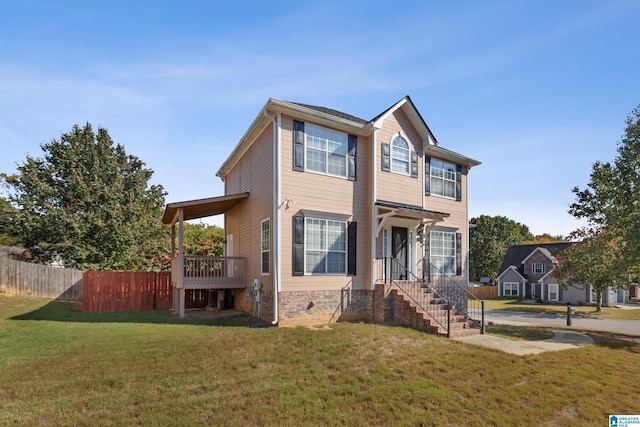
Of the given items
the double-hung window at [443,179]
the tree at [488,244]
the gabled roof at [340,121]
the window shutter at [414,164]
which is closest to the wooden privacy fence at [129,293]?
the gabled roof at [340,121]

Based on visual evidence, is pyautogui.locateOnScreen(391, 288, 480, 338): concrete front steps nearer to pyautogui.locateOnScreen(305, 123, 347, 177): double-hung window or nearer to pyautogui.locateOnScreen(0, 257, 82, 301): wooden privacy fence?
pyautogui.locateOnScreen(305, 123, 347, 177): double-hung window

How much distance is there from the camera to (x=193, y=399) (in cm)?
558

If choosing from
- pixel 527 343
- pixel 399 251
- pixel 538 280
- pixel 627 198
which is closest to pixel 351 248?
pixel 399 251

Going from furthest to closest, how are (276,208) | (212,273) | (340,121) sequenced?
1. (212,273)
2. (340,121)
3. (276,208)

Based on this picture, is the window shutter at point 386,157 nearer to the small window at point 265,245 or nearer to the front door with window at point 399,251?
the front door with window at point 399,251

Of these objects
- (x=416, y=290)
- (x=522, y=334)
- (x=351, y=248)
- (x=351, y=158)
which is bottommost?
(x=522, y=334)

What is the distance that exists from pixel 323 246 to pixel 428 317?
3.92 metres

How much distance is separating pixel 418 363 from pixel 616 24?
10562 mm

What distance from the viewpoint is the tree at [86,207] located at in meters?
21.9

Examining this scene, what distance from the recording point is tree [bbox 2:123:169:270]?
21.9 meters

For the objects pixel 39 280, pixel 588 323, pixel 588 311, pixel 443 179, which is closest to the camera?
pixel 443 179

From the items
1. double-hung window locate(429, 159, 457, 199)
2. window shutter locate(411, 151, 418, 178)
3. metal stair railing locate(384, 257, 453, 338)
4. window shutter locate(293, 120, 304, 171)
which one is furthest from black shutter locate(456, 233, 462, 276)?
window shutter locate(293, 120, 304, 171)

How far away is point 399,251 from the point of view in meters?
13.5

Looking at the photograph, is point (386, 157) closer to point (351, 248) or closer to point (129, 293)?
point (351, 248)
